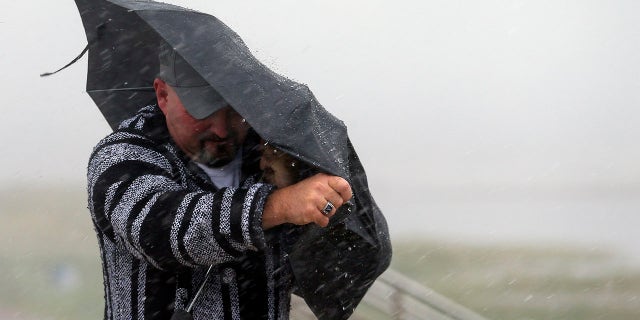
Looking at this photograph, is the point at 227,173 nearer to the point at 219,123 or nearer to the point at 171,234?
the point at 219,123

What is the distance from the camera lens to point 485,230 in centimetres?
1373

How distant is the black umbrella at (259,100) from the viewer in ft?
8.85

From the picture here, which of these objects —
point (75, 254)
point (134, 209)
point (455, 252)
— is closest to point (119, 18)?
point (134, 209)

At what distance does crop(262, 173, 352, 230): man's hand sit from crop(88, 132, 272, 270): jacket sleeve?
0.12 ft

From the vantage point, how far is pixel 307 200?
2557 millimetres

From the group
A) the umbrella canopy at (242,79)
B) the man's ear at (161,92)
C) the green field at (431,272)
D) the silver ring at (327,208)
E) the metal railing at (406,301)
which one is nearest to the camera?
the silver ring at (327,208)

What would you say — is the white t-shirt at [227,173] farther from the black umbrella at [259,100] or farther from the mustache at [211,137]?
the black umbrella at [259,100]

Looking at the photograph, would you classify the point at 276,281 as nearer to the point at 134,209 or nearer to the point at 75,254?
the point at 134,209

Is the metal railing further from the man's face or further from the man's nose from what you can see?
the man's nose

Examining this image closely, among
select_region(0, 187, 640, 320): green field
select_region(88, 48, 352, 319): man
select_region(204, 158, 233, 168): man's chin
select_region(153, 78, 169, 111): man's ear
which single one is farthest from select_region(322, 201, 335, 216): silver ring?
select_region(0, 187, 640, 320): green field

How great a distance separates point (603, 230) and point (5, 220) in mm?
7064

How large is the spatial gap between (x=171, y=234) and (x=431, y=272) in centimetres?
929

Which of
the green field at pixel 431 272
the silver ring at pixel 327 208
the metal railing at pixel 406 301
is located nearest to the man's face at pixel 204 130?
the silver ring at pixel 327 208

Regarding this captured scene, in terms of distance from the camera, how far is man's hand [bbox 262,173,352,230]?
2.55 meters
